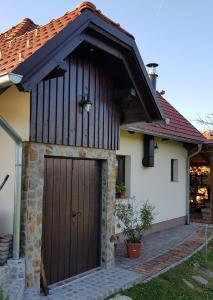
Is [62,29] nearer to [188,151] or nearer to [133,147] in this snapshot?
[133,147]

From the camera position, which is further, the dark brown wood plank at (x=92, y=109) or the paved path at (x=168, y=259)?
the paved path at (x=168, y=259)

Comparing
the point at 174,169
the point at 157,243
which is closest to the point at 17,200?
the point at 157,243

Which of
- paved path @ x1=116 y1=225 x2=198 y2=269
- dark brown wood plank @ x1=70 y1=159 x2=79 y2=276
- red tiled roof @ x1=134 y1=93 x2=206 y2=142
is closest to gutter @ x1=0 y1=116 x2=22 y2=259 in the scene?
dark brown wood plank @ x1=70 y1=159 x2=79 y2=276

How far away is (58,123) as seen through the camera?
237 inches

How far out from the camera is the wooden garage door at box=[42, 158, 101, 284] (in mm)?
6195

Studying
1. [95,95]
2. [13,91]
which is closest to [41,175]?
[13,91]

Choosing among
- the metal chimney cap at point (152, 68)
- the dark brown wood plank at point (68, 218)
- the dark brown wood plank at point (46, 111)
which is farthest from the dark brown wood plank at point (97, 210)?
the metal chimney cap at point (152, 68)

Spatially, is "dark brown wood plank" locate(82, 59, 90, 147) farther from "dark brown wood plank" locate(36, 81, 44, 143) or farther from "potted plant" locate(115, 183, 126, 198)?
"potted plant" locate(115, 183, 126, 198)

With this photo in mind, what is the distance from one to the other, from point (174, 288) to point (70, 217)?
2556 mm

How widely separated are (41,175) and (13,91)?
1.53 metres

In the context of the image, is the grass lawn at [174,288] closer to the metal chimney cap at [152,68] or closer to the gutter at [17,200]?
the gutter at [17,200]

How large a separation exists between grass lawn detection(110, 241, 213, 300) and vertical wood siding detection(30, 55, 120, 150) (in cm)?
295

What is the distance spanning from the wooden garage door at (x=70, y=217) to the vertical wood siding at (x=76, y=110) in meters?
0.53

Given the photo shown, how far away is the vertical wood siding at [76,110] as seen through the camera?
5.69m
